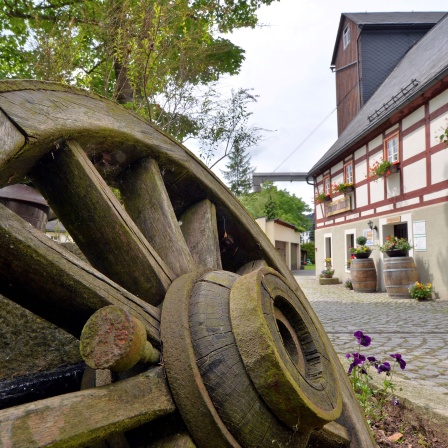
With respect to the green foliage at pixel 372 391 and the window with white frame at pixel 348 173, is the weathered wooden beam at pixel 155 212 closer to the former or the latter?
the green foliage at pixel 372 391

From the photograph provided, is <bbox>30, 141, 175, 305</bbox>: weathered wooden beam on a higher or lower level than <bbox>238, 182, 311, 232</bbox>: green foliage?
lower

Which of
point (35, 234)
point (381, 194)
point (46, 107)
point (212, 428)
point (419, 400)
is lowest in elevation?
point (419, 400)

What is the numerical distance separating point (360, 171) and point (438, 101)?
4.16 meters

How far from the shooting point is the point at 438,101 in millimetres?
9289

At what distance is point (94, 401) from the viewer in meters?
0.79

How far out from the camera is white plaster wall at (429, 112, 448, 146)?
29.8ft

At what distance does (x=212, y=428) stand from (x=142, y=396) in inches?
6.0

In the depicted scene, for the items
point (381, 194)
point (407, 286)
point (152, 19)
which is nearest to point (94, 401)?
point (152, 19)

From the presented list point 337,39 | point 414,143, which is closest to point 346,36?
point 337,39

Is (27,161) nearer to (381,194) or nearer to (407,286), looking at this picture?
(407,286)

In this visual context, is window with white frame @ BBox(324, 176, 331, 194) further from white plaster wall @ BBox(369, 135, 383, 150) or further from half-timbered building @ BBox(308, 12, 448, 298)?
white plaster wall @ BBox(369, 135, 383, 150)

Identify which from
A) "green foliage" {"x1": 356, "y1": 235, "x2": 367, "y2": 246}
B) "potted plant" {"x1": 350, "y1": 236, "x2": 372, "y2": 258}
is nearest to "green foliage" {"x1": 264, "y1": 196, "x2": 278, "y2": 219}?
"green foliage" {"x1": 356, "y1": 235, "x2": 367, "y2": 246}

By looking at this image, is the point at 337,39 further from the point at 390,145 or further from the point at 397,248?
the point at 397,248

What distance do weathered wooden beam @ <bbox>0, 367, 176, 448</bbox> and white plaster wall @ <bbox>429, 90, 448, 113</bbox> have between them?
9723 millimetres
